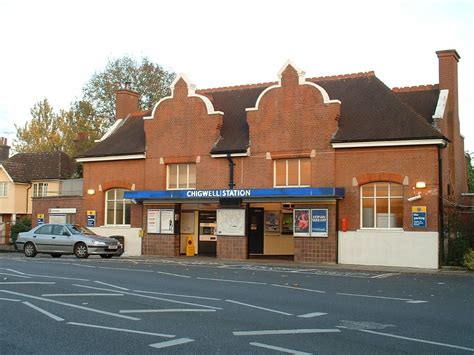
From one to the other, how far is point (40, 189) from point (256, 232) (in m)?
26.5

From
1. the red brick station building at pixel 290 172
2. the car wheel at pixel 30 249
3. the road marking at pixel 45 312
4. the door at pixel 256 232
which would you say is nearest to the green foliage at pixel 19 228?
the red brick station building at pixel 290 172

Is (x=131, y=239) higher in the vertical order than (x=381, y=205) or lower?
lower

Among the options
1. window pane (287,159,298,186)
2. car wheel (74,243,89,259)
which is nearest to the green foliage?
car wheel (74,243,89,259)

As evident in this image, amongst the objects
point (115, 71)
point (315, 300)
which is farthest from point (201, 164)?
point (115, 71)

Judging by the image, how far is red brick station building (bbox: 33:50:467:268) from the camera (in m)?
24.0

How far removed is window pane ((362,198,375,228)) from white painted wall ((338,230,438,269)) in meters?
0.35

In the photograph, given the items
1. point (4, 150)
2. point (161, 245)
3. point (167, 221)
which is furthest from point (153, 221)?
point (4, 150)

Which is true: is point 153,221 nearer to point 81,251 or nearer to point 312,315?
point 81,251

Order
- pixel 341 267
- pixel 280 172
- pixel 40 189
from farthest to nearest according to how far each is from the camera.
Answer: pixel 40 189
pixel 280 172
pixel 341 267

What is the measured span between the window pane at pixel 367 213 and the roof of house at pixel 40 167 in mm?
29939

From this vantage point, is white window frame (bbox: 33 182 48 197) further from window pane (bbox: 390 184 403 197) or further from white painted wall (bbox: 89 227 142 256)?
window pane (bbox: 390 184 403 197)

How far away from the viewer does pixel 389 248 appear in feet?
78.8

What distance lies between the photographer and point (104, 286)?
14.9 meters

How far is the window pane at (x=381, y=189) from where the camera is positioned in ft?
80.3
